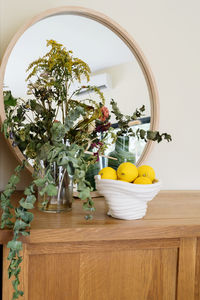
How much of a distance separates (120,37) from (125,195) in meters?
0.76

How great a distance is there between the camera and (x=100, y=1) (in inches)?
54.6

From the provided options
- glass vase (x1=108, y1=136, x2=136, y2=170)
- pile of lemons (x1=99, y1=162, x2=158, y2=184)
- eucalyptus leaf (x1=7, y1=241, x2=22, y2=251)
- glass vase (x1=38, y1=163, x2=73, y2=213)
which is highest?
glass vase (x1=108, y1=136, x2=136, y2=170)

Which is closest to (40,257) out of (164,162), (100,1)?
(164,162)

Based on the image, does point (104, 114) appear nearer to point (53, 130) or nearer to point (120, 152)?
point (120, 152)

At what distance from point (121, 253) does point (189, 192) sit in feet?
2.24

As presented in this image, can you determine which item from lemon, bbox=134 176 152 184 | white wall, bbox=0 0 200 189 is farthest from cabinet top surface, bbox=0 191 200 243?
white wall, bbox=0 0 200 189

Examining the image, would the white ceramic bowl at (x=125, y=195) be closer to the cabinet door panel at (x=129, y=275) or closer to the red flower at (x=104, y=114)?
the cabinet door panel at (x=129, y=275)

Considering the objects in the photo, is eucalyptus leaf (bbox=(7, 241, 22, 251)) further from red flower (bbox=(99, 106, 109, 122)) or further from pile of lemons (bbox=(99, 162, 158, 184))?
red flower (bbox=(99, 106, 109, 122))

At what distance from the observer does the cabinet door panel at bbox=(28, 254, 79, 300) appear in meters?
0.88

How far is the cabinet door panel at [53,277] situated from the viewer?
0.88 m

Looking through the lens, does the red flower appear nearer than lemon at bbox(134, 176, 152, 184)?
No

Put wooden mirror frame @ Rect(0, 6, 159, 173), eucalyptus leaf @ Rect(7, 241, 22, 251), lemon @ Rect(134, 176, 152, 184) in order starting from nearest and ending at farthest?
eucalyptus leaf @ Rect(7, 241, 22, 251), lemon @ Rect(134, 176, 152, 184), wooden mirror frame @ Rect(0, 6, 159, 173)

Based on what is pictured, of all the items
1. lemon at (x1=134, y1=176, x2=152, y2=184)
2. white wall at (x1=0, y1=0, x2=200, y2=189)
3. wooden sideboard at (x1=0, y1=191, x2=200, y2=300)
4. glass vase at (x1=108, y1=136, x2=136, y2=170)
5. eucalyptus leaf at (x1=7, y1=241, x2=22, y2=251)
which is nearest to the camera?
eucalyptus leaf at (x1=7, y1=241, x2=22, y2=251)

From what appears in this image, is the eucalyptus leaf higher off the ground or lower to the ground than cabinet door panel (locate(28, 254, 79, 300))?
higher
